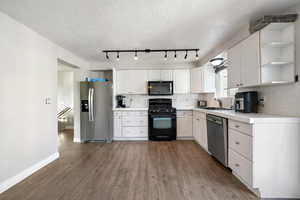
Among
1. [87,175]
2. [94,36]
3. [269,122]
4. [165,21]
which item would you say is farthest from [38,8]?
[269,122]

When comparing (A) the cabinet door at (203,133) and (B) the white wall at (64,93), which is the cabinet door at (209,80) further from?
(B) the white wall at (64,93)

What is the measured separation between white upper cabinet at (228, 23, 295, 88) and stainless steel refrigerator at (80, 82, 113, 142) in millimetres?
3396

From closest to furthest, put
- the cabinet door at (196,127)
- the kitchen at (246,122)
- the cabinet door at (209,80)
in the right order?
1. the kitchen at (246,122)
2. the cabinet door at (196,127)
3. the cabinet door at (209,80)

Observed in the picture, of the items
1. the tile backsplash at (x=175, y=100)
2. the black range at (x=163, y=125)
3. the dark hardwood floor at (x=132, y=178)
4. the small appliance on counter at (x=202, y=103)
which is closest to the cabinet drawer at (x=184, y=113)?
the black range at (x=163, y=125)

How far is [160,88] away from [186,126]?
4.46 feet

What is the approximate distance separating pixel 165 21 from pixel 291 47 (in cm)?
166

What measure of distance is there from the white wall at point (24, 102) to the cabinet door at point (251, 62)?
11.2 ft

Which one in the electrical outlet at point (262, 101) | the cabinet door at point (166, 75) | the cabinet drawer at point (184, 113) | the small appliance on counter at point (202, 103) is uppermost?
the cabinet door at point (166, 75)

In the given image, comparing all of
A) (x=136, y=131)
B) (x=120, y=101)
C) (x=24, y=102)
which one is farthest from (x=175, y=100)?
(x=24, y=102)

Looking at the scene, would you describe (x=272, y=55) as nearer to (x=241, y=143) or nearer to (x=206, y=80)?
(x=241, y=143)

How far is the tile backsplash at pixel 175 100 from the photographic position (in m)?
4.92

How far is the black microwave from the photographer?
4.55 meters

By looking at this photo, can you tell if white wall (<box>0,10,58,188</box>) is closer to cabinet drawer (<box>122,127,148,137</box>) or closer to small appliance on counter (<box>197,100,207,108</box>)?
cabinet drawer (<box>122,127,148,137</box>)

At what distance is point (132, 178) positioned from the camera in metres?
2.26
